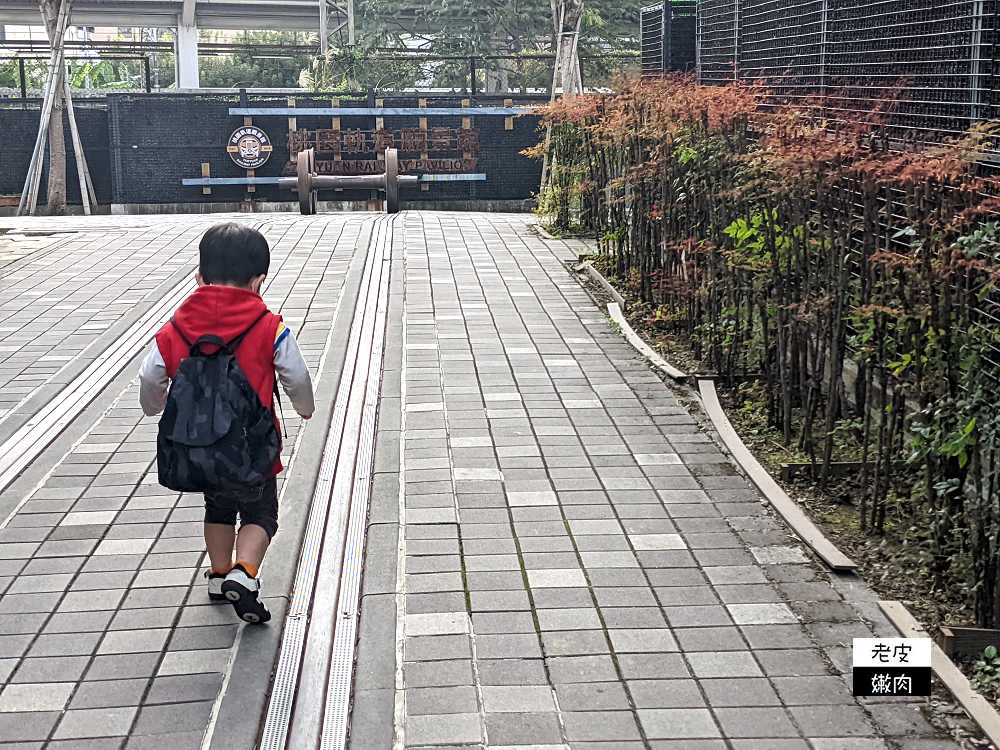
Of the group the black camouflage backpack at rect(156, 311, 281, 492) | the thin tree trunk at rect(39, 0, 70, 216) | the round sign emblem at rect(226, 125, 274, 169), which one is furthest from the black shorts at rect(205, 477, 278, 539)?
the thin tree trunk at rect(39, 0, 70, 216)

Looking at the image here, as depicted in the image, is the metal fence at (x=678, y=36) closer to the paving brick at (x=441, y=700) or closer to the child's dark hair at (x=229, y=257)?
the child's dark hair at (x=229, y=257)

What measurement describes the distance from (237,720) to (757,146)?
4.65 m

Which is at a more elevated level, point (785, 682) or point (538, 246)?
point (538, 246)

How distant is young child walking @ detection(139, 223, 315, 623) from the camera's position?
12.8 feet

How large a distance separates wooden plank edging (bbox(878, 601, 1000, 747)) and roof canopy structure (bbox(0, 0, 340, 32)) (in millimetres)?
29332

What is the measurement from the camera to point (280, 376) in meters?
4.04

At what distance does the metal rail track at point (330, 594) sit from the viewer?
12.0 ft

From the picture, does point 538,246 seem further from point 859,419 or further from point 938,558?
point 938,558

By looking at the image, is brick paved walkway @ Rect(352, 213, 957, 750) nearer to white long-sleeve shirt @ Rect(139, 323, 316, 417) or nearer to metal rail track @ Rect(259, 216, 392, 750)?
metal rail track @ Rect(259, 216, 392, 750)

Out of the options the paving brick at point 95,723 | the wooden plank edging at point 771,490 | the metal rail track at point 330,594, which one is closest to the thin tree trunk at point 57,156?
the metal rail track at point 330,594

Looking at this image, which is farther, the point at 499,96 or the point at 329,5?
the point at 329,5

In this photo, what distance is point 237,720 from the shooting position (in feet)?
11.8

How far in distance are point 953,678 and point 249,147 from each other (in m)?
20.1

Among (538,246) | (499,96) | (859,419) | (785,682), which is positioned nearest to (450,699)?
(785,682)
